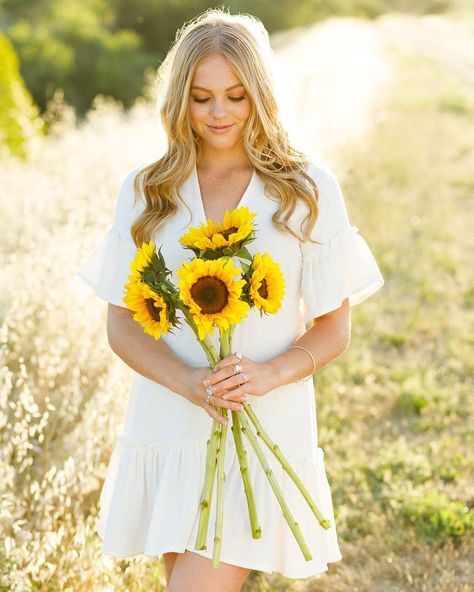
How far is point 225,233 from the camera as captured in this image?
2.30 metres

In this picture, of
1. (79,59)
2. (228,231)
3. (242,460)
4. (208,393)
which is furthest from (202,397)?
(79,59)

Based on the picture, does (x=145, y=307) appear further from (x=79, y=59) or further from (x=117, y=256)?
(x=79, y=59)

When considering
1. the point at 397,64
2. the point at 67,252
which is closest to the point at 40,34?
the point at 397,64

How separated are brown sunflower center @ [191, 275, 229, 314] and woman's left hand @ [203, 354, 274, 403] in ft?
0.69

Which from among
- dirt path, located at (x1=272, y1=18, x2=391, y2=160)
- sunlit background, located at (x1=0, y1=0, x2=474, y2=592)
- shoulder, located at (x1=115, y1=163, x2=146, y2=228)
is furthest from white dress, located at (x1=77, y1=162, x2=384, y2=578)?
dirt path, located at (x1=272, y1=18, x2=391, y2=160)

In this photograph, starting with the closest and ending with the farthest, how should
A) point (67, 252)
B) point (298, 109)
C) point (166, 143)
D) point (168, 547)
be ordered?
point (168, 547) < point (166, 143) < point (67, 252) < point (298, 109)

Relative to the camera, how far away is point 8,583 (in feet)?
9.57

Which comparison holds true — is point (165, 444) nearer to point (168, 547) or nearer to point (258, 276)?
point (168, 547)

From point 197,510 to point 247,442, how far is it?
0.23m

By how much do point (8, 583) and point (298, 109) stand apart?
7956mm

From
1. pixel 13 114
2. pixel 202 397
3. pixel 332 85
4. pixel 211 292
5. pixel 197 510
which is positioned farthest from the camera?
pixel 332 85

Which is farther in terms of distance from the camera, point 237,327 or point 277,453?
point 237,327

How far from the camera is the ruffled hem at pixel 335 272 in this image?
2594mm

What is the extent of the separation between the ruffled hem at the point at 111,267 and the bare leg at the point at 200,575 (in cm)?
76
